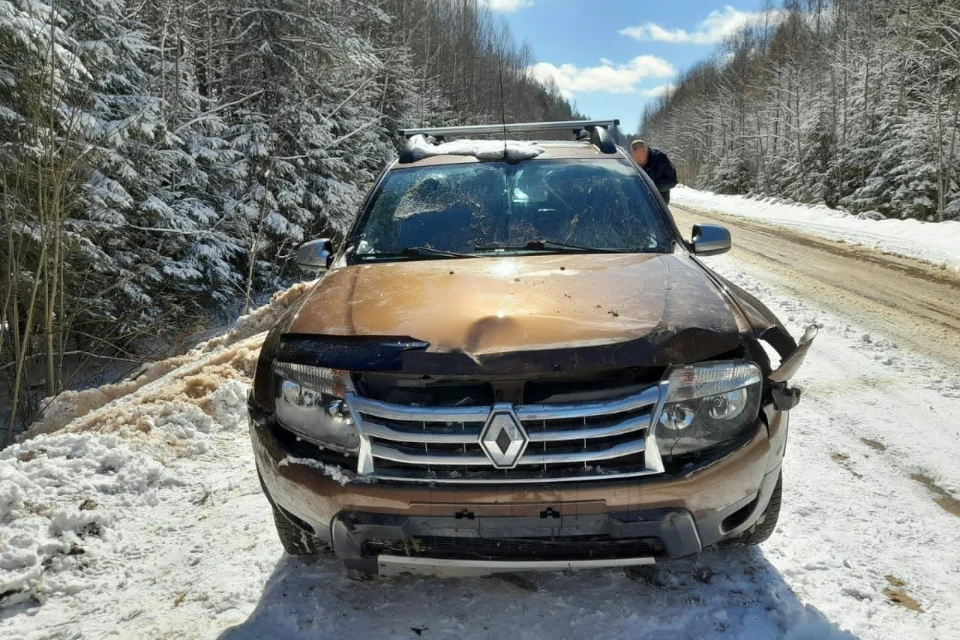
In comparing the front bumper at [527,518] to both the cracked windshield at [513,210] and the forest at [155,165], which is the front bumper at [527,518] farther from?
the forest at [155,165]

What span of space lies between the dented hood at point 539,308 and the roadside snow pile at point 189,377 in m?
1.45

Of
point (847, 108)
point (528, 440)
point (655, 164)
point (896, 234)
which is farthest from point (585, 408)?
point (847, 108)

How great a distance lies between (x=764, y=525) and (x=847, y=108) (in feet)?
119

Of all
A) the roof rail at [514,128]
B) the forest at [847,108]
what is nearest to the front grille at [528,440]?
the roof rail at [514,128]

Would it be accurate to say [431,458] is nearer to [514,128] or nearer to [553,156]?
[553,156]

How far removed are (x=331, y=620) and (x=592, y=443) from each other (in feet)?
3.82

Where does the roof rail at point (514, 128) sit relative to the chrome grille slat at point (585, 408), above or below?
above

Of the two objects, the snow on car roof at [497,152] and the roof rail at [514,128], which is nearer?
the snow on car roof at [497,152]

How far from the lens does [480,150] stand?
385 centimetres

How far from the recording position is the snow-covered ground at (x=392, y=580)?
2197 millimetres

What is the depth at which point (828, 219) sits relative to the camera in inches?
826

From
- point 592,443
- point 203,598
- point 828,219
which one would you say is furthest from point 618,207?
point 828,219

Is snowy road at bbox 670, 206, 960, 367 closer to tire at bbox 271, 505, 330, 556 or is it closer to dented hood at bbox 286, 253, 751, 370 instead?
dented hood at bbox 286, 253, 751, 370

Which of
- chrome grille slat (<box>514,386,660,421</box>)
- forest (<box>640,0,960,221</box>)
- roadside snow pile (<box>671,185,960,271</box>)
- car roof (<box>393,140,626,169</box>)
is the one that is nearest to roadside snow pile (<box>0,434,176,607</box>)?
chrome grille slat (<box>514,386,660,421</box>)
